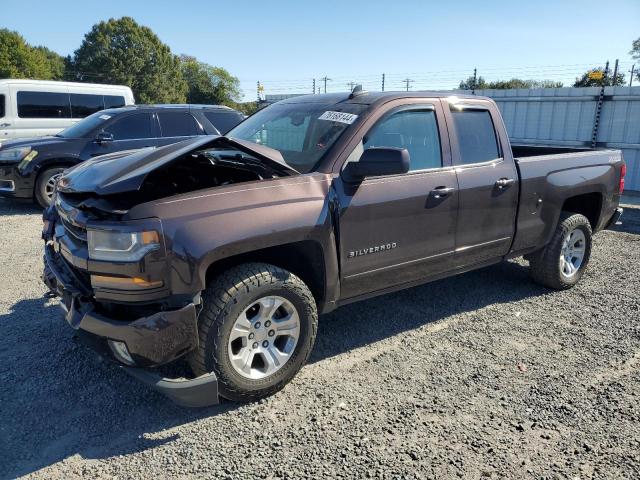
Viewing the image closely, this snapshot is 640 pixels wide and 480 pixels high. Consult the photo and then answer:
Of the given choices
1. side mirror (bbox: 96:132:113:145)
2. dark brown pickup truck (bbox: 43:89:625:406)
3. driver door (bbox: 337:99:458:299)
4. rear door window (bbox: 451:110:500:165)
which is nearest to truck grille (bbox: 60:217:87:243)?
dark brown pickup truck (bbox: 43:89:625:406)

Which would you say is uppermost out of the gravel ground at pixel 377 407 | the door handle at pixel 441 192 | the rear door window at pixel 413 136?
the rear door window at pixel 413 136

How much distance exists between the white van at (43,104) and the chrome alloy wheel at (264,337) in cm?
1141

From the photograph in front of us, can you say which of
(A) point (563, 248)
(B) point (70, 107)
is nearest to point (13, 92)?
(B) point (70, 107)

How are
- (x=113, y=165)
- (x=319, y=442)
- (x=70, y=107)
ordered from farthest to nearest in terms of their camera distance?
(x=70, y=107), (x=113, y=165), (x=319, y=442)

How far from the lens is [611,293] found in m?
5.05

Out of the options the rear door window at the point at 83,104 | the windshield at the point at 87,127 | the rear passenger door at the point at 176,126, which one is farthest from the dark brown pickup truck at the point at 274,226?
the rear door window at the point at 83,104

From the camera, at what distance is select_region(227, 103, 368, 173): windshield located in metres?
3.48

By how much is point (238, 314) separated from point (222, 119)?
7481mm

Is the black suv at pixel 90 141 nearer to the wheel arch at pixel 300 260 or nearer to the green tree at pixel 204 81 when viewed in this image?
the wheel arch at pixel 300 260

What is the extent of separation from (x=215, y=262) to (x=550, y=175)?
3326mm

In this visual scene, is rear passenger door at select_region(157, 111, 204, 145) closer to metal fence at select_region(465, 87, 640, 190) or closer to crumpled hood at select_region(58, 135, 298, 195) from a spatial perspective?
crumpled hood at select_region(58, 135, 298, 195)

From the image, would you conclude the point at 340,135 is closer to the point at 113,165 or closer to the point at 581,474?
the point at 113,165

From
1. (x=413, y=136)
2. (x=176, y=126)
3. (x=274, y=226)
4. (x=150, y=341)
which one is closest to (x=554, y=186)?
(x=413, y=136)

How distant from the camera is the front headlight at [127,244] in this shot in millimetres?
2555
